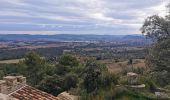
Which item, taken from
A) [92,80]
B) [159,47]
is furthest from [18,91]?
[159,47]

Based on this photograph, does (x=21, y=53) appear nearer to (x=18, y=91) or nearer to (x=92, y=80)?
(x=92, y=80)

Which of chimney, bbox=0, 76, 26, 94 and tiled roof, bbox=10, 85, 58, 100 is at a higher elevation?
chimney, bbox=0, 76, 26, 94

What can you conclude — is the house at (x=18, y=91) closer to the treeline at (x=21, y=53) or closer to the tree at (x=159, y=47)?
the tree at (x=159, y=47)

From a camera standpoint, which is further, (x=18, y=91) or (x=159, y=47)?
(x=159, y=47)

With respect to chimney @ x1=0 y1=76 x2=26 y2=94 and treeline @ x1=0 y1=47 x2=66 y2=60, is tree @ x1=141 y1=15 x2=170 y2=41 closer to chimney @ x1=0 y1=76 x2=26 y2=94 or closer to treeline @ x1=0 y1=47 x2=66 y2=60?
chimney @ x1=0 y1=76 x2=26 y2=94

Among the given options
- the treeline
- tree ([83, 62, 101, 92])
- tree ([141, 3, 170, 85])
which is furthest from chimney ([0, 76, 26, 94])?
the treeline

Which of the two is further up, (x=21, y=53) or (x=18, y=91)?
(x=18, y=91)

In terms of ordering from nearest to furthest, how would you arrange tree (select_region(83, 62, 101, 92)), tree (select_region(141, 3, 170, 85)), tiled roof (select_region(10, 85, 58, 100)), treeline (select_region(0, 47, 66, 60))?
tiled roof (select_region(10, 85, 58, 100)), tree (select_region(83, 62, 101, 92)), tree (select_region(141, 3, 170, 85)), treeline (select_region(0, 47, 66, 60))

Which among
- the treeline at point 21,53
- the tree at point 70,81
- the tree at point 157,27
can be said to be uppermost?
the tree at point 157,27

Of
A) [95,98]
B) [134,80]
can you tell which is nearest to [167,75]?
[134,80]

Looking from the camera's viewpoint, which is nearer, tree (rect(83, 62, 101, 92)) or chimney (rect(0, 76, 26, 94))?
chimney (rect(0, 76, 26, 94))

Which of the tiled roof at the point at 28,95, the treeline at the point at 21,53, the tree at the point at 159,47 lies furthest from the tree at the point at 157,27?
the treeline at the point at 21,53

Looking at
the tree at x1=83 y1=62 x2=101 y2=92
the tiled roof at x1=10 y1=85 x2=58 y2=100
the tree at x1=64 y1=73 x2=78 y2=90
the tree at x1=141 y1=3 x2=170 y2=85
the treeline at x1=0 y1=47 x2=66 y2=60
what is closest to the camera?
the tiled roof at x1=10 y1=85 x2=58 y2=100

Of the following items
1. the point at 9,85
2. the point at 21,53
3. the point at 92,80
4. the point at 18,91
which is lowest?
the point at 21,53
